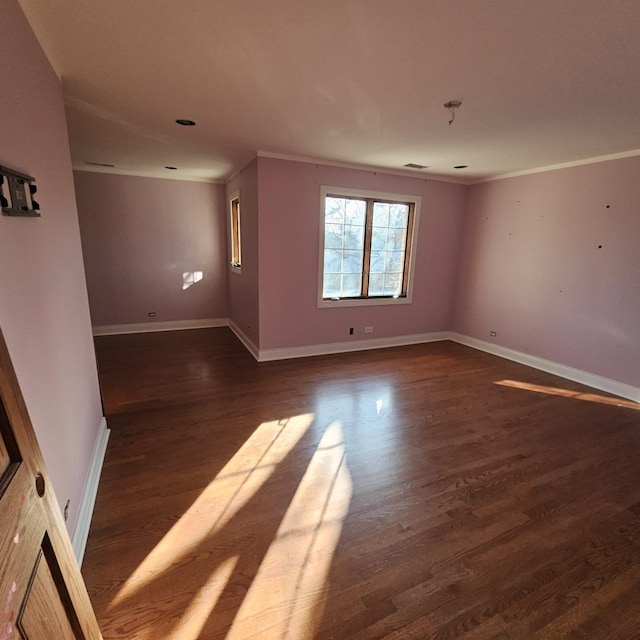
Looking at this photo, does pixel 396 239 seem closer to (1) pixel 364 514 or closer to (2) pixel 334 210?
(2) pixel 334 210

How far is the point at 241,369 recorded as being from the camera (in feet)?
13.0

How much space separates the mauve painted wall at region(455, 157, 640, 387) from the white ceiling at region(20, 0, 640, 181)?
0.57 metres

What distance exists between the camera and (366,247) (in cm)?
464

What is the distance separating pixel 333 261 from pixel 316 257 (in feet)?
1.02

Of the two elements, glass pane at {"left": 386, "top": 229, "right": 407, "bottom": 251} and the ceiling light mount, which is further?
glass pane at {"left": 386, "top": 229, "right": 407, "bottom": 251}

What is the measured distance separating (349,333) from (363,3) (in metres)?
3.72

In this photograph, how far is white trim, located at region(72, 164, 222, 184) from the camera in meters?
4.68

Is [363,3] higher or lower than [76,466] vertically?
higher

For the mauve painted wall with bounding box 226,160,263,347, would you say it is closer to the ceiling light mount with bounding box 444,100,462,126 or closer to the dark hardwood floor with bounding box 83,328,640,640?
the dark hardwood floor with bounding box 83,328,640,640

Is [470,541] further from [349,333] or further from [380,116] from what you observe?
[349,333]

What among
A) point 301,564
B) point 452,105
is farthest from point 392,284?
point 301,564

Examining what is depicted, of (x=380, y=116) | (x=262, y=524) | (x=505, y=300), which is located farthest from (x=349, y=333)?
(x=262, y=524)

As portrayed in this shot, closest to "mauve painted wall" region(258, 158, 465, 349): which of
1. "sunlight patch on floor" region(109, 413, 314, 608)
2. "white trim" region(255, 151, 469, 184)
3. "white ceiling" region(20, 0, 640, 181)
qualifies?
"white trim" region(255, 151, 469, 184)

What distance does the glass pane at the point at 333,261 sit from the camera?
442 cm
